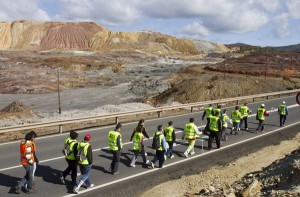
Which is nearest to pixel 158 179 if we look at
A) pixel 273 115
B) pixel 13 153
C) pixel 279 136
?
pixel 13 153

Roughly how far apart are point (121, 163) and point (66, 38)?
135m

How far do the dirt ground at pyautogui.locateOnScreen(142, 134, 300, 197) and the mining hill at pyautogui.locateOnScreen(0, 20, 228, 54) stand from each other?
400 ft

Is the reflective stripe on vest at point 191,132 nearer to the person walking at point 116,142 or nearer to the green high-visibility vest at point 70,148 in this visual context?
the person walking at point 116,142

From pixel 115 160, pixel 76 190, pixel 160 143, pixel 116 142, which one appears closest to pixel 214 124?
pixel 160 143

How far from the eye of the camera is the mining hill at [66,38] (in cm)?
13891

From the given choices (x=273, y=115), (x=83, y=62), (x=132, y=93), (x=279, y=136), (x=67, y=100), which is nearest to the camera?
(x=279, y=136)

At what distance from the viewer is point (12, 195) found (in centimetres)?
1002

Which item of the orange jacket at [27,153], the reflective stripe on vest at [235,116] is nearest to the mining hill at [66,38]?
the reflective stripe on vest at [235,116]

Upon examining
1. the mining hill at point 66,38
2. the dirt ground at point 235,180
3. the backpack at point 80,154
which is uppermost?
the mining hill at point 66,38

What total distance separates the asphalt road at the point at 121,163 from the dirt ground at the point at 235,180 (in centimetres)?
54

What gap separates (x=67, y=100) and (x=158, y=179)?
35.1 meters

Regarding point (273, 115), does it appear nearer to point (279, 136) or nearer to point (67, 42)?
point (279, 136)

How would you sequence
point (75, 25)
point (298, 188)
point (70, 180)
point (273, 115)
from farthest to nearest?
point (75, 25) < point (273, 115) < point (70, 180) < point (298, 188)

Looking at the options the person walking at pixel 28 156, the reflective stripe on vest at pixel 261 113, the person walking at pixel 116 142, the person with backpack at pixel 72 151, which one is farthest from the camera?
the reflective stripe on vest at pixel 261 113
